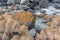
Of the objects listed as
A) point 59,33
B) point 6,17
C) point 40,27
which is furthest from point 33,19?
point 59,33

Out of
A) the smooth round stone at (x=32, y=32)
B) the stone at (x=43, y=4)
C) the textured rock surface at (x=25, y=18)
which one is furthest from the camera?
the stone at (x=43, y=4)

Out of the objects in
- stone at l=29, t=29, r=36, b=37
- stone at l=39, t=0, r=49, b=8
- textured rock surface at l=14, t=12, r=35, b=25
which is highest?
textured rock surface at l=14, t=12, r=35, b=25

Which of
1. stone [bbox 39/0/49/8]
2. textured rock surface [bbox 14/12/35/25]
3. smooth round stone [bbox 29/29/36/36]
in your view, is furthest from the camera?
stone [bbox 39/0/49/8]

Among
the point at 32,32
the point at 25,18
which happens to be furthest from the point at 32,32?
the point at 25,18

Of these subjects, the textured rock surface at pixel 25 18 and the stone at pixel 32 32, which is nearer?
the stone at pixel 32 32

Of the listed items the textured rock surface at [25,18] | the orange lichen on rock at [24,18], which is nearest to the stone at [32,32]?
the textured rock surface at [25,18]

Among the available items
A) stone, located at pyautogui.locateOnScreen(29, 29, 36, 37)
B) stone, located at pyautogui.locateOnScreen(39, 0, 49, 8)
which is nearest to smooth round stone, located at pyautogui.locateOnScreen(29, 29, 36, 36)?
stone, located at pyautogui.locateOnScreen(29, 29, 36, 37)

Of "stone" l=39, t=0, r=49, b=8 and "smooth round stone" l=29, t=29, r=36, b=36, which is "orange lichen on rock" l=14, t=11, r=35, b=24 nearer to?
"smooth round stone" l=29, t=29, r=36, b=36

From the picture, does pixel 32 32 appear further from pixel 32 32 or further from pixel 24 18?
pixel 24 18

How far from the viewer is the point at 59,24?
15492 millimetres

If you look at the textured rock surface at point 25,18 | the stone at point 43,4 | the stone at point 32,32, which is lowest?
the stone at point 43,4

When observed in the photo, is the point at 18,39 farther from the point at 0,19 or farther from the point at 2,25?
the point at 0,19

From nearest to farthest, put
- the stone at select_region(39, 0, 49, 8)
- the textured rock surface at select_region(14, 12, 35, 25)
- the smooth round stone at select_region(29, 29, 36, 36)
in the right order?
the smooth round stone at select_region(29, 29, 36, 36)
the textured rock surface at select_region(14, 12, 35, 25)
the stone at select_region(39, 0, 49, 8)

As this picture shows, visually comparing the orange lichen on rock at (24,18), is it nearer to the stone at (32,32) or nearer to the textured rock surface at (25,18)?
the textured rock surface at (25,18)
